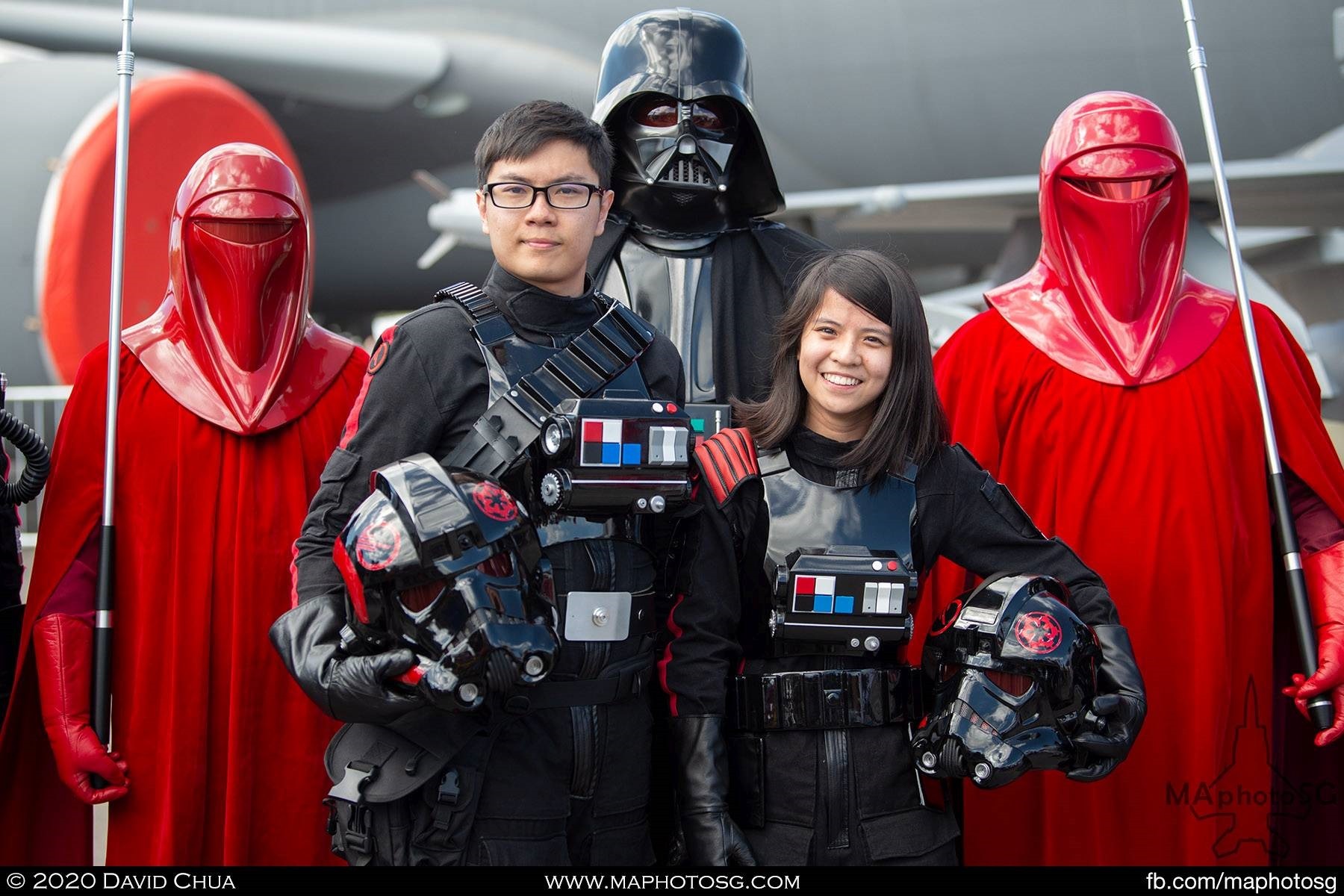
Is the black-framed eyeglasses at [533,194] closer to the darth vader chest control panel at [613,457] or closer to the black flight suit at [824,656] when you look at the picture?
the darth vader chest control panel at [613,457]

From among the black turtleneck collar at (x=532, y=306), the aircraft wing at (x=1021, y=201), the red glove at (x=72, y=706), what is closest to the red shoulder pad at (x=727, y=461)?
the black turtleneck collar at (x=532, y=306)

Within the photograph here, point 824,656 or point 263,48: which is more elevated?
point 263,48

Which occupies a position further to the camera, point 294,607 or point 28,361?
point 28,361

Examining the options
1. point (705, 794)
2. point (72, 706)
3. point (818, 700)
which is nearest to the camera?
point (705, 794)

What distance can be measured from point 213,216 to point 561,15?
9512 millimetres

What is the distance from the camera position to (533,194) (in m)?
2.39

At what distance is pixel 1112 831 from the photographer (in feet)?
10.1

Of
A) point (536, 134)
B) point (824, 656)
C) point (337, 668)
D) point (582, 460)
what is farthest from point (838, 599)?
point (536, 134)

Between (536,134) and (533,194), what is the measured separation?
117 millimetres

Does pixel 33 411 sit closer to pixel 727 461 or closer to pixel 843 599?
pixel 727 461

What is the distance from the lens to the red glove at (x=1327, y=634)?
9.32 feet


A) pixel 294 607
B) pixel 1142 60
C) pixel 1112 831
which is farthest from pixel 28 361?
pixel 1142 60

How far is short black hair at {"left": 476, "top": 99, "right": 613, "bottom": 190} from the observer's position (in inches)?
93.9

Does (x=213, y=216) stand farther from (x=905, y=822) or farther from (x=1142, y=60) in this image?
(x=1142, y=60)
